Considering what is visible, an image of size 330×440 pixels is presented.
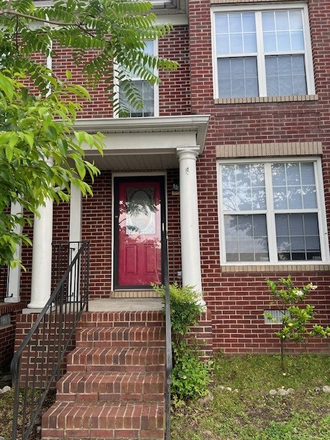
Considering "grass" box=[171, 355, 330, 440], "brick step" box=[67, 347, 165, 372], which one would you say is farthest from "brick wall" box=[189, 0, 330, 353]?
"brick step" box=[67, 347, 165, 372]

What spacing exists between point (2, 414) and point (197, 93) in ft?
17.9

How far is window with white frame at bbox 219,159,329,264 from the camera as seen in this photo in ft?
18.0

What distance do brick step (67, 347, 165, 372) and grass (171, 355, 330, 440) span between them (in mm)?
542

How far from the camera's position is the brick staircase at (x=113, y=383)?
3.07m

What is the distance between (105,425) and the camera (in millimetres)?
3082

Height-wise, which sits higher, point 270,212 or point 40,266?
point 270,212

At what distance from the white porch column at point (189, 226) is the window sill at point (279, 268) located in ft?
2.83

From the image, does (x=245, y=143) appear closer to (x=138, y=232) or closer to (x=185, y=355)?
(x=138, y=232)

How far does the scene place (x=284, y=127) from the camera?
5.72 meters

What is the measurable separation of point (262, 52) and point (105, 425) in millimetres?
6206

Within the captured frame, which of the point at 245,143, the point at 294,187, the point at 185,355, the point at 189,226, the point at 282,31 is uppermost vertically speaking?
the point at 282,31

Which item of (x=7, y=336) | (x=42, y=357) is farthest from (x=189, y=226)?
(x=7, y=336)

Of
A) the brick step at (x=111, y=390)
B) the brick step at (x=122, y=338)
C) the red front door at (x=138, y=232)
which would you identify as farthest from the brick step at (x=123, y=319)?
the red front door at (x=138, y=232)

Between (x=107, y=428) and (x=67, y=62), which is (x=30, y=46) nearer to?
(x=107, y=428)
